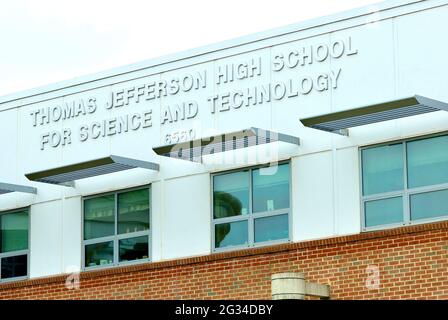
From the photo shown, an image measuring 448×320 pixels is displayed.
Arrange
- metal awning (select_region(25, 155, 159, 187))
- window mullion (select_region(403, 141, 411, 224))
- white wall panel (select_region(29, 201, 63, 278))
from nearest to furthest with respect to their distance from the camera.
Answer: window mullion (select_region(403, 141, 411, 224)) → metal awning (select_region(25, 155, 159, 187)) → white wall panel (select_region(29, 201, 63, 278))

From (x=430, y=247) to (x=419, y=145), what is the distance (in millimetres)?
1724

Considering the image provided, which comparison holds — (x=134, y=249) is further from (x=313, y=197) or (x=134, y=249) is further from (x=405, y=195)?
(x=405, y=195)

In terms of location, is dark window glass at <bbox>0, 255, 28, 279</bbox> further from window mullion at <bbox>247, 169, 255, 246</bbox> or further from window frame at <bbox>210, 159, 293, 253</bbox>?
window mullion at <bbox>247, 169, 255, 246</bbox>

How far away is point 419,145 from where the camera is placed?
2448 centimetres

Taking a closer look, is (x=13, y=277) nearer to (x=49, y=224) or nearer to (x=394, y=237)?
(x=49, y=224)

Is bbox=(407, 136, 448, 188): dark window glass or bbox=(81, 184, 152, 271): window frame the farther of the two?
bbox=(81, 184, 152, 271): window frame

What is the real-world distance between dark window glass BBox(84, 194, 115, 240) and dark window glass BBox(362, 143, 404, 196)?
576 cm

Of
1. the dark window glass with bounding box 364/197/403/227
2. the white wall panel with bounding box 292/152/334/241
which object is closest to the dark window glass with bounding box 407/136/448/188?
the dark window glass with bounding box 364/197/403/227

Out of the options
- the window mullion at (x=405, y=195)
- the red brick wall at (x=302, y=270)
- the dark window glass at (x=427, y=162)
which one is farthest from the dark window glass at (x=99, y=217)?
A: the dark window glass at (x=427, y=162)

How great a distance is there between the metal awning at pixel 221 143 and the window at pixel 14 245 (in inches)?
189

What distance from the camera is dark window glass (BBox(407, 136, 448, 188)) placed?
24156 millimetres

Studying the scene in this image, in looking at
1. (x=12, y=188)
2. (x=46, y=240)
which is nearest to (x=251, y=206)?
(x=46, y=240)

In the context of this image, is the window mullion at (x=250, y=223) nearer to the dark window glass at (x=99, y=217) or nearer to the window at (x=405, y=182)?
the window at (x=405, y=182)
